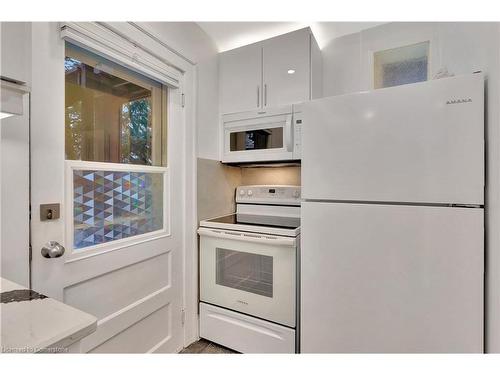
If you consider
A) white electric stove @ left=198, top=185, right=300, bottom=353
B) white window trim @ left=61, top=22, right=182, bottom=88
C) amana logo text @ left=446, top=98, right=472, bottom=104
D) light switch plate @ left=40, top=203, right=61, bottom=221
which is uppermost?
white window trim @ left=61, top=22, right=182, bottom=88

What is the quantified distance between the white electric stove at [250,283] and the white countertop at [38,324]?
108cm

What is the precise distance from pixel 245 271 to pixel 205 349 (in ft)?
2.04

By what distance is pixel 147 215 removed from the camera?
1.46 metres

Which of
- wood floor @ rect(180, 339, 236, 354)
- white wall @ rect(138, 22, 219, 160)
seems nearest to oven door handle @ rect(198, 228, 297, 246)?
white wall @ rect(138, 22, 219, 160)

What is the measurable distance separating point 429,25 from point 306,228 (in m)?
1.61

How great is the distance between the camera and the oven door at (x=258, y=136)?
1.68 m

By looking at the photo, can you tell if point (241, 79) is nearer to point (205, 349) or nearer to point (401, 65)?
point (401, 65)

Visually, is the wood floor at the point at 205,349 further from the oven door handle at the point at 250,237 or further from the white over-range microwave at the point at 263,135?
the white over-range microwave at the point at 263,135

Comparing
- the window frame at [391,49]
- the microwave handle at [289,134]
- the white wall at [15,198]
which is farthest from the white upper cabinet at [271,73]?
the white wall at [15,198]

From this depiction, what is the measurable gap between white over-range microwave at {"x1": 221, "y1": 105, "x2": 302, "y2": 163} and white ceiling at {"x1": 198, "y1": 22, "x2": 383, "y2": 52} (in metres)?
0.58

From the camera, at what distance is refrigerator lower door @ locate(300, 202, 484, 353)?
942 mm

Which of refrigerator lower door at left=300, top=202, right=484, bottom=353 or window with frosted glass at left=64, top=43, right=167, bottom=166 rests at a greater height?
window with frosted glass at left=64, top=43, right=167, bottom=166

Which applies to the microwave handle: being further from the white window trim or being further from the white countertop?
the white countertop
